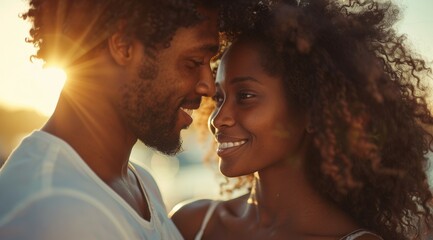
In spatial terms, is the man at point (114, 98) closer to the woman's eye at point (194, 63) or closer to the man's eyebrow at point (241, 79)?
the woman's eye at point (194, 63)

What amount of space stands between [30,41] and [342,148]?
1.72m

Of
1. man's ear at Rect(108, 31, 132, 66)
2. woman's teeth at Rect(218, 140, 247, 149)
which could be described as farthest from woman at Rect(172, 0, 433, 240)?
man's ear at Rect(108, 31, 132, 66)

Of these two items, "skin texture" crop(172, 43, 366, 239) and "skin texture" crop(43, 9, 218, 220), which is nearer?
"skin texture" crop(43, 9, 218, 220)

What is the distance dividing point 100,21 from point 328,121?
132 cm

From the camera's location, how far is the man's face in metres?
3.23

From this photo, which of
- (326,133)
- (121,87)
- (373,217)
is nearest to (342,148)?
(326,133)

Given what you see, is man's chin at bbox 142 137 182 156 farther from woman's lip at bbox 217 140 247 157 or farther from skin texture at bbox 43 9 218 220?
woman's lip at bbox 217 140 247 157

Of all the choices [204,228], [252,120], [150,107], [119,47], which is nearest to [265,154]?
[252,120]

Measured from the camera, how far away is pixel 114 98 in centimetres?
318

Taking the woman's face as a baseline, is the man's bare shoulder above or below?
below

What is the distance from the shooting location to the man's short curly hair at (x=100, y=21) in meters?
3.12

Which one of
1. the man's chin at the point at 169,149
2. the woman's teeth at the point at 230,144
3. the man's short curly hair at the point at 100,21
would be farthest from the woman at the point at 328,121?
the man's short curly hair at the point at 100,21

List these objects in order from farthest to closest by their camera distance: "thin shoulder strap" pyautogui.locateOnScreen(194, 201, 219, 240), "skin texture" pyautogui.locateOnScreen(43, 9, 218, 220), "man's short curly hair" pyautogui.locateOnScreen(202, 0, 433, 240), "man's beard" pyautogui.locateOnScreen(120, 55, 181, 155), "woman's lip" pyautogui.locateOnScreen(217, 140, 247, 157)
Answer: "thin shoulder strap" pyautogui.locateOnScreen(194, 201, 219, 240)
"woman's lip" pyautogui.locateOnScreen(217, 140, 247, 157)
"man's short curly hair" pyautogui.locateOnScreen(202, 0, 433, 240)
"man's beard" pyautogui.locateOnScreen(120, 55, 181, 155)
"skin texture" pyautogui.locateOnScreen(43, 9, 218, 220)

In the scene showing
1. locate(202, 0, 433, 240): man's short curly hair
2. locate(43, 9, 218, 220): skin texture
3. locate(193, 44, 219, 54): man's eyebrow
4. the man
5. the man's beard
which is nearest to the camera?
the man
